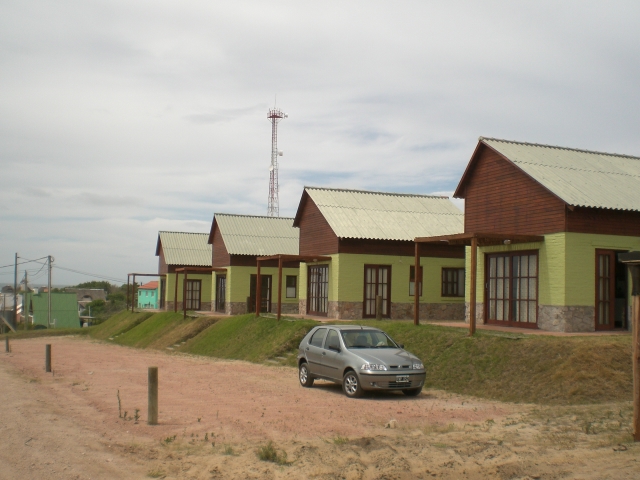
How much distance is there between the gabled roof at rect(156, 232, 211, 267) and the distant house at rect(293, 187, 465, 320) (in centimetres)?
1789

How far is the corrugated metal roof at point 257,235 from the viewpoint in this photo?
4175 centimetres

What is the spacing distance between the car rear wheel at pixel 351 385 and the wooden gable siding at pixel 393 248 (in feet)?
48.4

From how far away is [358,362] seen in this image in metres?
15.1

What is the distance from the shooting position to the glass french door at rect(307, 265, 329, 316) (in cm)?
3136

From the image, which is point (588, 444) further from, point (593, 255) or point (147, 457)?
point (593, 255)

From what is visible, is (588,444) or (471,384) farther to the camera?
(471,384)

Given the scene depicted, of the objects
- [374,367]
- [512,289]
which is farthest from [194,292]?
[374,367]

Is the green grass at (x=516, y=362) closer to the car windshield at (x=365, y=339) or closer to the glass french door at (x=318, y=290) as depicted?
the car windshield at (x=365, y=339)

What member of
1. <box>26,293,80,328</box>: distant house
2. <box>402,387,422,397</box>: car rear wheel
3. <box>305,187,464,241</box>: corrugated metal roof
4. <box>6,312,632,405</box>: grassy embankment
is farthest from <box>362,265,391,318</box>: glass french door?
<box>26,293,80,328</box>: distant house

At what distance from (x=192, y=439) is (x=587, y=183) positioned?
15.9 meters

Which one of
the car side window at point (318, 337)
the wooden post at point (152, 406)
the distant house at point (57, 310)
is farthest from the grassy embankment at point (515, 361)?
the distant house at point (57, 310)

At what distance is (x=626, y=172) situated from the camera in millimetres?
23938

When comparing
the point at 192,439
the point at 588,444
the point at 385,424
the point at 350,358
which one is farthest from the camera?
the point at 350,358

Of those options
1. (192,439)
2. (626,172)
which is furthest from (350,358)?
(626,172)
